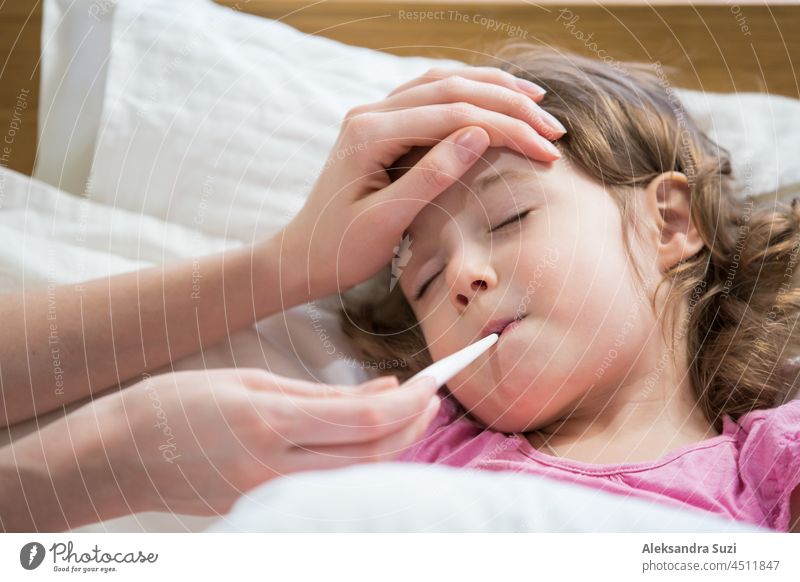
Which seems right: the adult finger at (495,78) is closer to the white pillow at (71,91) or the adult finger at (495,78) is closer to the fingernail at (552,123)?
the fingernail at (552,123)

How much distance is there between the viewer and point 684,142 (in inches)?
22.2

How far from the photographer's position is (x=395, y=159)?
521 millimetres

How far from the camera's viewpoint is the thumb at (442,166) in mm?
493

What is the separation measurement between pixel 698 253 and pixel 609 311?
0.10 meters

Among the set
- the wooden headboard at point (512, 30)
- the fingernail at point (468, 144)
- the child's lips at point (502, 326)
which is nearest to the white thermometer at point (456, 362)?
the child's lips at point (502, 326)

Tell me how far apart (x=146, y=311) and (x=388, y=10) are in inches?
11.4

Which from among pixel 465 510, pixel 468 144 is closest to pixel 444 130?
pixel 468 144

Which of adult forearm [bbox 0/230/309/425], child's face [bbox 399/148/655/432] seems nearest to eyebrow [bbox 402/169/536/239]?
child's face [bbox 399/148/655/432]

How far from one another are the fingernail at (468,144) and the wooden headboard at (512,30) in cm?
15

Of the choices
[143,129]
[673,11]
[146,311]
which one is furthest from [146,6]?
[673,11]

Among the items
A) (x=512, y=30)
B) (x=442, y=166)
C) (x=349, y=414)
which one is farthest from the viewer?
(x=512, y=30)

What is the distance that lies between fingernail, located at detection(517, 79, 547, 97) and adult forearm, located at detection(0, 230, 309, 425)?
19 centimetres

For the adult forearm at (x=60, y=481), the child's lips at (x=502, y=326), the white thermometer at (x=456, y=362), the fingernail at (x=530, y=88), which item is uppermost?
the fingernail at (x=530, y=88)

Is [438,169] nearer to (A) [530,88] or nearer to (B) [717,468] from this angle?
(A) [530,88]
